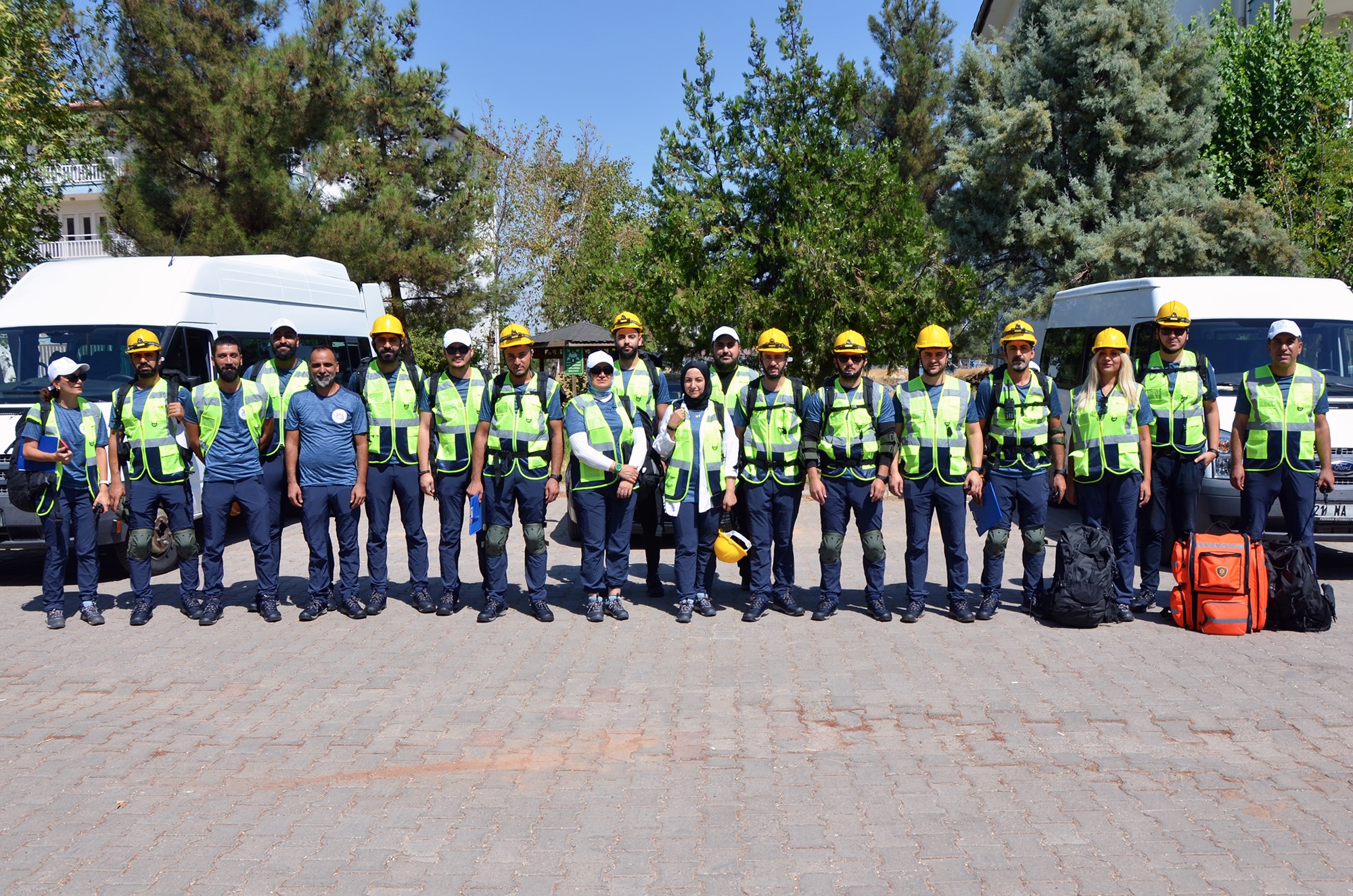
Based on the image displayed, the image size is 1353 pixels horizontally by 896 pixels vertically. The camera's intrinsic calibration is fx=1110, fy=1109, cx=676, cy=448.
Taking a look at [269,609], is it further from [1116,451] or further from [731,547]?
[1116,451]

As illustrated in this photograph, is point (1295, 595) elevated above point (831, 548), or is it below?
below

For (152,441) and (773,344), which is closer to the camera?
Answer: (773,344)

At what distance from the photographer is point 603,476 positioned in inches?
303

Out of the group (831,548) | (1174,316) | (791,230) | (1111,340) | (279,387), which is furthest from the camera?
(791,230)

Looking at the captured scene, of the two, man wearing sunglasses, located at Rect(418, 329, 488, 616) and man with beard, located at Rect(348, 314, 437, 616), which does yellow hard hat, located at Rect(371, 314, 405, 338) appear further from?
man wearing sunglasses, located at Rect(418, 329, 488, 616)

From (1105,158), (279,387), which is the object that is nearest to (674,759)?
(279,387)

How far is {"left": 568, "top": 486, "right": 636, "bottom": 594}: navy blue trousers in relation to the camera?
25.4ft

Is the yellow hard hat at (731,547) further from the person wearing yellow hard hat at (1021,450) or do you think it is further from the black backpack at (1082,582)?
the black backpack at (1082,582)

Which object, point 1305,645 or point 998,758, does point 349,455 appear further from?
point 1305,645

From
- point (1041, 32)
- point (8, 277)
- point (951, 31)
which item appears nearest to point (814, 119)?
point (1041, 32)

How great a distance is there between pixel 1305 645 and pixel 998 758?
3116 mm

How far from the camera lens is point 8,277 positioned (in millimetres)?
18047

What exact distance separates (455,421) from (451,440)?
14cm

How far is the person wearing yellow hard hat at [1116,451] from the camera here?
24.9ft
